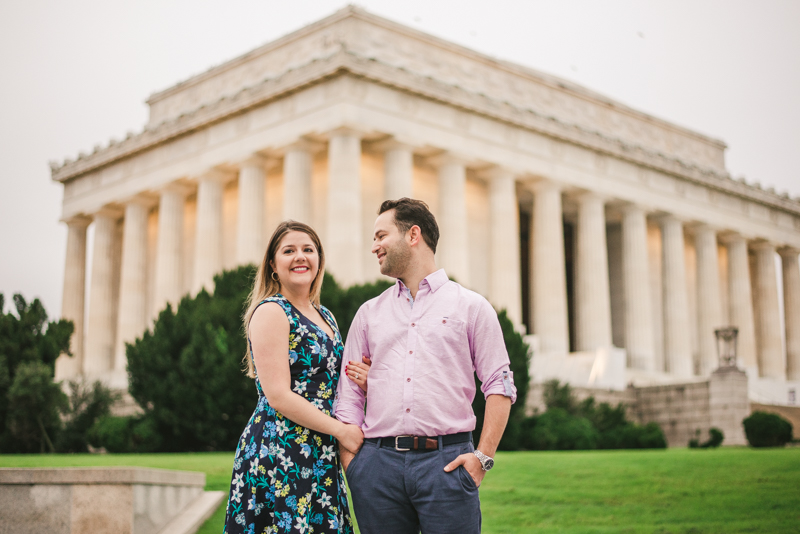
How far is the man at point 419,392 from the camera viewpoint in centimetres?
595

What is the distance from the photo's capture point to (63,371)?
6031cm

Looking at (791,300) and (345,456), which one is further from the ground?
(791,300)

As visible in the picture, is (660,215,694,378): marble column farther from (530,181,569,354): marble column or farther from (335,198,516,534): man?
(335,198,516,534): man

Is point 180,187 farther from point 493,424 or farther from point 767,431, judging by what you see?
point 493,424

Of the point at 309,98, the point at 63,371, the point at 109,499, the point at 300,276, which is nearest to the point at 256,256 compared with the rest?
the point at 309,98

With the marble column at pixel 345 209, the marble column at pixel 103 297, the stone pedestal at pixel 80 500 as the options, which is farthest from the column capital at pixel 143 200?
the stone pedestal at pixel 80 500

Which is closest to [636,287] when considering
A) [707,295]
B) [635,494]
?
[707,295]

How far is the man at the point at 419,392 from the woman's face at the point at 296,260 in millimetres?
575

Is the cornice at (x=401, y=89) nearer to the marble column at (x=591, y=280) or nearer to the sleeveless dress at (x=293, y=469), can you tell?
the marble column at (x=591, y=280)

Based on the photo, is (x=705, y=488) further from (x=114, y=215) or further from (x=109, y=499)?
(x=114, y=215)

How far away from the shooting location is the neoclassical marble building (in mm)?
47656

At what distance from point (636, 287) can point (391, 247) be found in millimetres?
54712

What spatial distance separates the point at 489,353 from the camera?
623cm

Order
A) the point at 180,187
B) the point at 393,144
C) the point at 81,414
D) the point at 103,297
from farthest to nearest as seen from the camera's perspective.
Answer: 1. the point at 103,297
2. the point at 180,187
3. the point at 393,144
4. the point at 81,414
